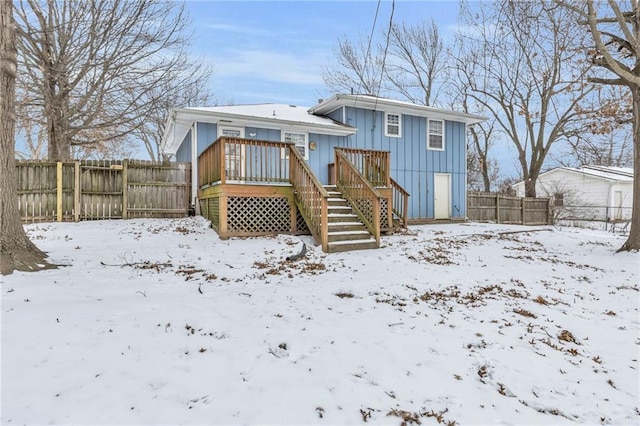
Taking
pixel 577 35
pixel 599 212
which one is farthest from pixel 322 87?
pixel 599 212

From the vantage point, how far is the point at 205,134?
10.9 meters

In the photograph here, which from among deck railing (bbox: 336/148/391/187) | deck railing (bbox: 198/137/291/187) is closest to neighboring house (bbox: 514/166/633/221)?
deck railing (bbox: 336/148/391/187)

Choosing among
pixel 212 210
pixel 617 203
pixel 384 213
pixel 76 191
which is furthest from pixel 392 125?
pixel 617 203

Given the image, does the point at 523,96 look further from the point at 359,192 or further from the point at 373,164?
the point at 359,192

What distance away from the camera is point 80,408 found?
1.96 m

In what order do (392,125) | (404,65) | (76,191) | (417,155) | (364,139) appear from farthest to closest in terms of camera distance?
(404,65), (417,155), (392,125), (364,139), (76,191)

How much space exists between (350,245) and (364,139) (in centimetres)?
645

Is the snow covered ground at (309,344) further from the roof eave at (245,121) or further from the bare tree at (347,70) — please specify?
the bare tree at (347,70)

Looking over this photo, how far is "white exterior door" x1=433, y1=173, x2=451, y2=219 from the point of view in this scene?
13924mm

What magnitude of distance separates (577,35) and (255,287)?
36.0ft

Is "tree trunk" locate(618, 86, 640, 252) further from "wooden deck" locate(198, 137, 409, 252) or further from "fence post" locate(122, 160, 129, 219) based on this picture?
"fence post" locate(122, 160, 129, 219)

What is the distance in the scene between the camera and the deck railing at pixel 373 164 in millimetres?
9336

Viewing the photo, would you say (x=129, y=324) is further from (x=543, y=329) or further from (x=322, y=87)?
(x=322, y=87)

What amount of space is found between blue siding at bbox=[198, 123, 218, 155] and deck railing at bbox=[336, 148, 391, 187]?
4455mm
